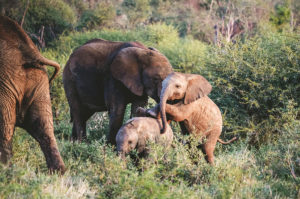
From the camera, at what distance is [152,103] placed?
378 inches

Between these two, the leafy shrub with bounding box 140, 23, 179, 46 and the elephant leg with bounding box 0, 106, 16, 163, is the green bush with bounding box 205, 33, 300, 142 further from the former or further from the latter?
the leafy shrub with bounding box 140, 23, 179, 46

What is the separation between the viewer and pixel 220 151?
736cm

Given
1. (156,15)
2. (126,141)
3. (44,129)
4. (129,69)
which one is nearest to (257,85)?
(129,69)

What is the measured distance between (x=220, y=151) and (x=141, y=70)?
5.59 ft

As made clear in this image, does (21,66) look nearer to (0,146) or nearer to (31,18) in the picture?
(0,146)

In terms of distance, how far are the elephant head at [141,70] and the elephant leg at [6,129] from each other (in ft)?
7.66

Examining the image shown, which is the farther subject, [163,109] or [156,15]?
[156,15]

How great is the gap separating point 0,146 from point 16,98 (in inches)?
20.2

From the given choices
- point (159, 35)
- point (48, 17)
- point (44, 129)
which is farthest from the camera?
point (48, 17)

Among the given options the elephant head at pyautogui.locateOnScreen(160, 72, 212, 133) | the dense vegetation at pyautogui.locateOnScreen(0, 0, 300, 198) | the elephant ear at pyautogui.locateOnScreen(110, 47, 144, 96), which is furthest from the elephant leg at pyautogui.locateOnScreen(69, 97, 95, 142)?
the elephant head at pyautogui.locateOnScreen(160, 72, 212, 133)

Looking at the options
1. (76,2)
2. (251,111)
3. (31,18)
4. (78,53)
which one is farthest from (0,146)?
(76,2)

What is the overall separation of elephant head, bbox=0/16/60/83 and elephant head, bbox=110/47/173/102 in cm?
207

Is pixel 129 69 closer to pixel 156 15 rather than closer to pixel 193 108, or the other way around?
pixel 193 108

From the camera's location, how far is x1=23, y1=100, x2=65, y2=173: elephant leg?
5.14 metres
